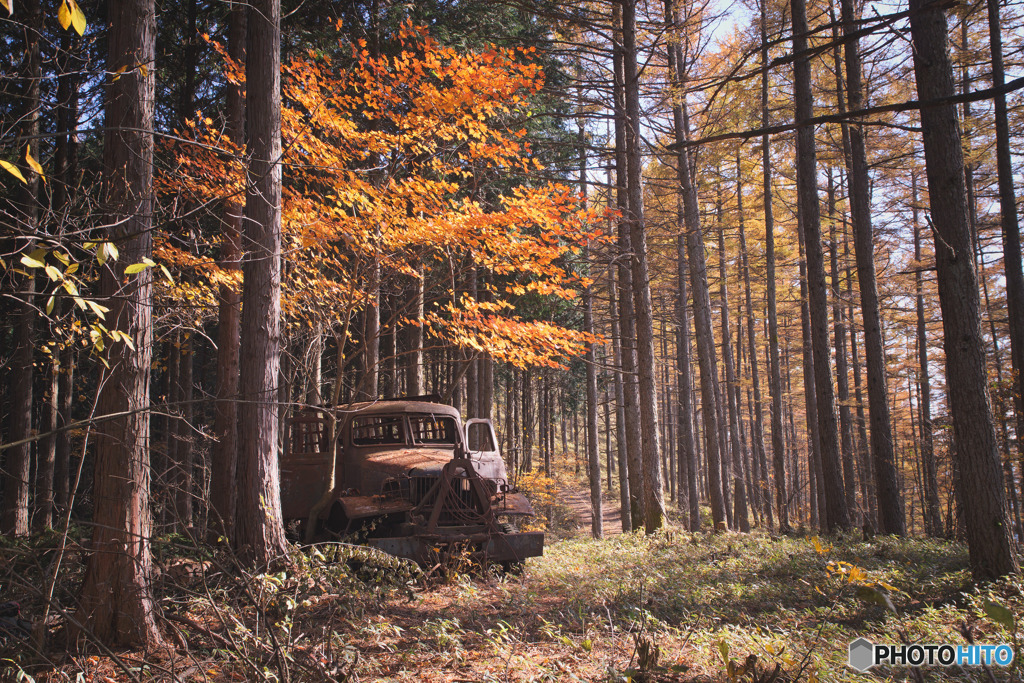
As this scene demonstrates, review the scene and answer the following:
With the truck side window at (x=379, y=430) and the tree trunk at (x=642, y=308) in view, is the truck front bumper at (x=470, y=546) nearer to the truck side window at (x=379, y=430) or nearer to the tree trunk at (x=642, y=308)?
the truck side window at (x=379, y=430)

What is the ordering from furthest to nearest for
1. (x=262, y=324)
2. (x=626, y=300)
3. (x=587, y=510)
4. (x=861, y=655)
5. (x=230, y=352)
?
(x=587, y=510) < (x=626, y=300) < (x=230, y=352) < (x=262, y=324) < (x=861, y=655)

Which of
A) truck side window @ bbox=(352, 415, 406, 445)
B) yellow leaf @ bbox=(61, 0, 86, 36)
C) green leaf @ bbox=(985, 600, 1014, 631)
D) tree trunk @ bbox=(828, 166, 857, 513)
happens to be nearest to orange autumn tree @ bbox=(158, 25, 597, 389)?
truck side window @ bbox=(352, 415, 406, 445)

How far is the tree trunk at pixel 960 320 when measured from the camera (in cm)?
595

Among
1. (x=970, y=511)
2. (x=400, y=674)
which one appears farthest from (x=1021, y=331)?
(x=400, y=674)

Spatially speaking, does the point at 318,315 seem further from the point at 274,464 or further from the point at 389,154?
the point at 274,464

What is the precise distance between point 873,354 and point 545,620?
8734 mm

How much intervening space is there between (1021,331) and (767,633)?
9.85 m

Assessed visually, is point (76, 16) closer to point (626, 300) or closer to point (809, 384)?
point (626, 300)

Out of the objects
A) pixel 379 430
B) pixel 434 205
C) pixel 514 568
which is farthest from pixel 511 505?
pixel 434 205

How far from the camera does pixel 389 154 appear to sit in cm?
874

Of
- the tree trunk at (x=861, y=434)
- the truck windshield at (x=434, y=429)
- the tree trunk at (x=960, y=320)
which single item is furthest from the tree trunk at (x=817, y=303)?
the tree trunk at (x=861, y=434)

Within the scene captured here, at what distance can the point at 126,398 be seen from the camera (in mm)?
4430

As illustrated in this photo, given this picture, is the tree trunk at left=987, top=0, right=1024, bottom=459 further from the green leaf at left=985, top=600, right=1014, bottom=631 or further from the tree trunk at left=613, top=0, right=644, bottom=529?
the green leaf at left=985, top=600, right=1014, bottom=631

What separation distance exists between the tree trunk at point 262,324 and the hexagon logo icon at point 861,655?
515 cm
